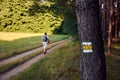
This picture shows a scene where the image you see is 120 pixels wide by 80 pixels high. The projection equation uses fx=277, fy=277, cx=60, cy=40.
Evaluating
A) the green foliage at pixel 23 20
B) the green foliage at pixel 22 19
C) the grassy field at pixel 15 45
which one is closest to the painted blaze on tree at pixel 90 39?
the grassy field at pixel 15 45

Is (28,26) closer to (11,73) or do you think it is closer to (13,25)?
(13,25)

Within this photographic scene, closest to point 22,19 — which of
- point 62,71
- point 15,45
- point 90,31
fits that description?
point 15,45

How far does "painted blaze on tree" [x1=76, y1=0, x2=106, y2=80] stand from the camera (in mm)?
5043

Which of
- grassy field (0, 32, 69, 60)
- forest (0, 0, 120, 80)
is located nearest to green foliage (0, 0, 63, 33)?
grassy field (0, 32, 69, 60)

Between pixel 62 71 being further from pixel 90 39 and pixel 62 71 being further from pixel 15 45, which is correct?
pixel 15 45

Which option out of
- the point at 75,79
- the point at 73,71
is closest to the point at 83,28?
the point at 75,79

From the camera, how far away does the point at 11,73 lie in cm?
1393

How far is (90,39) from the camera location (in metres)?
5.06

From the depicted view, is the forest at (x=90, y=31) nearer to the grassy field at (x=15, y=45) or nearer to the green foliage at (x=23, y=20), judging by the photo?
the grassy field at (x=15, y=45)

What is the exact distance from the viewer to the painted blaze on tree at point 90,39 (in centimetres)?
504

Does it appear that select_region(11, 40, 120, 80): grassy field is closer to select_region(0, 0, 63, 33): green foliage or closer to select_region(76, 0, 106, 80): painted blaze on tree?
select_region(76, 0, 106, 80): painted blaze on tree

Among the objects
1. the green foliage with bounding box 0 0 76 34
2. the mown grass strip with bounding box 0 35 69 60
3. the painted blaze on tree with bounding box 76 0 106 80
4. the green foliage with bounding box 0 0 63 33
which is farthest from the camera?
the green foliage with bounding box 0 0 63 33

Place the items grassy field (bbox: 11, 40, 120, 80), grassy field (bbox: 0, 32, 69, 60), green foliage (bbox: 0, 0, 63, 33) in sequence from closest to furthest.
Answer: grassy field (bbox: 11, 40, 120, 80)
grassy field (bbox: 0, 32, 69, 60)
green foliage (bbox: 0, 0, 63, 33)

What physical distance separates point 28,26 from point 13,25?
114 inches
